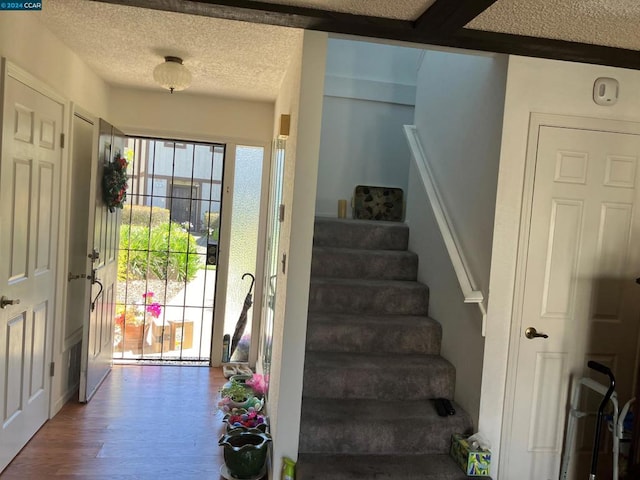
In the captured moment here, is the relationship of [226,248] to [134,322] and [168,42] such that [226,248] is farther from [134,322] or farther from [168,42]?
[168,42]

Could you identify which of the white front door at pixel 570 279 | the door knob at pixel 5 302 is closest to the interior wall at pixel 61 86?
the door knob at pixel 5 302

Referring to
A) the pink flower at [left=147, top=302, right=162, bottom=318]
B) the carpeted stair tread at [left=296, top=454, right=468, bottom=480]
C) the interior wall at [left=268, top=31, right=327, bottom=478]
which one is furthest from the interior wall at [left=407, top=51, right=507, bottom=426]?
the pink flower at [left=147, top=302, right=162, bottom=318]

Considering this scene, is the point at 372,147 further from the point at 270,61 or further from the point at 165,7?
the point at 165,7

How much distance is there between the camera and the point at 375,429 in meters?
2.54

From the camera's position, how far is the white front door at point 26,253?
7.87 feet

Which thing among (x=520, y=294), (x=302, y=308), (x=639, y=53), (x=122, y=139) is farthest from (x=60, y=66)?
(x=639, y=53)

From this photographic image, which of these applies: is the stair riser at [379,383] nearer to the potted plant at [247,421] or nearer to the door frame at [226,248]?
the potted plant at [247,421]

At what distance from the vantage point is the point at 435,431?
259 centimetres

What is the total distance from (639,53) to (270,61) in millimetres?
1989

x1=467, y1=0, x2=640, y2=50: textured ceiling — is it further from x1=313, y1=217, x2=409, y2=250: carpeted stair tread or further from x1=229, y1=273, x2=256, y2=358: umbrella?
x1=229, y1=273, x2=256, y2=358: umbrella

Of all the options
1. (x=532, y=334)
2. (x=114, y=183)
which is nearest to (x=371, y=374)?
(x=532, y=334)

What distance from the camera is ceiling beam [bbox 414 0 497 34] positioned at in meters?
1.92

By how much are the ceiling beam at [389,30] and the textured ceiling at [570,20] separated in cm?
5

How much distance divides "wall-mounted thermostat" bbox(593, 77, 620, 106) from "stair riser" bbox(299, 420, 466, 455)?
1.82m
